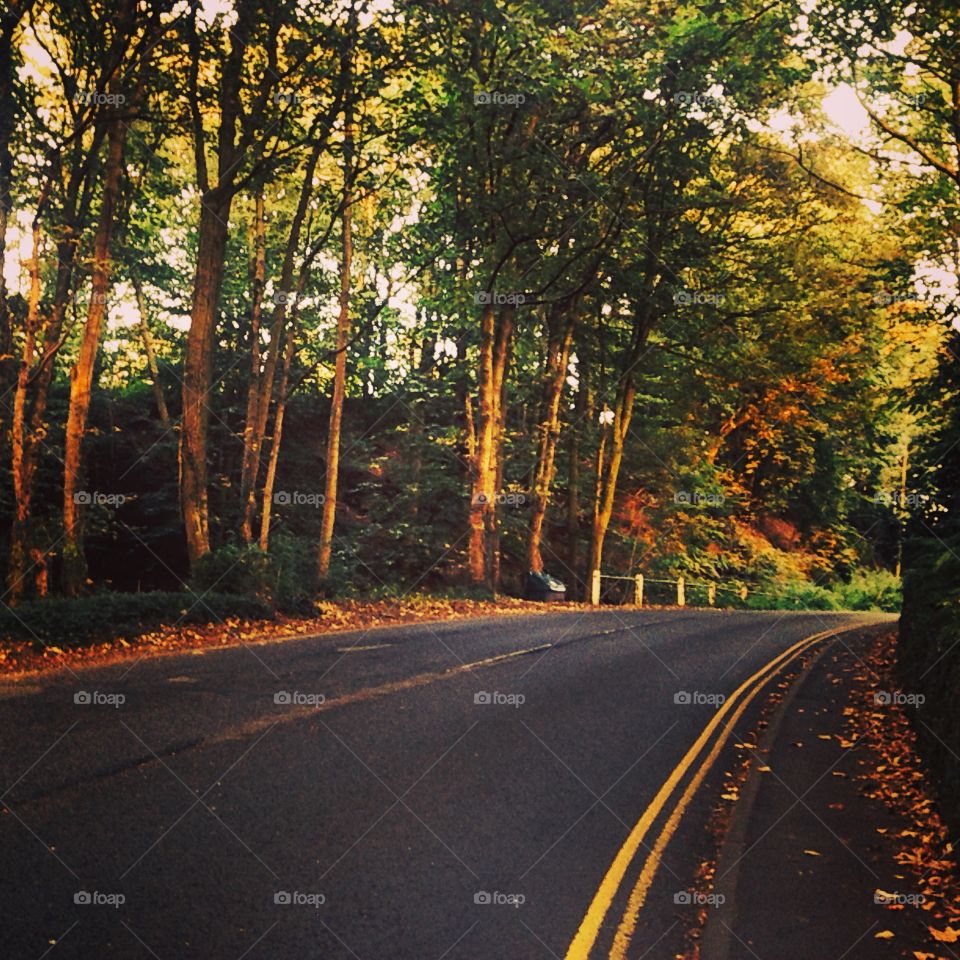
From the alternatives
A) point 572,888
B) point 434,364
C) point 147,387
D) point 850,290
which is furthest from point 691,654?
point 147,387

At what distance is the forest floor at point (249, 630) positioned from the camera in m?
12.5

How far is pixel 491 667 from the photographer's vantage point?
1377 cm

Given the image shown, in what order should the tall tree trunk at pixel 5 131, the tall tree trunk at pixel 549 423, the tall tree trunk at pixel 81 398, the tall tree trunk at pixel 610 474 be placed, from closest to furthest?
the tall tree trunk at pixel 5 131
the tall tree trunk at pixel 81 398
the tall tree trunk at pixel 549 423
the tall tree trunk at pixel 610 474

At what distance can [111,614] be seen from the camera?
14.5m

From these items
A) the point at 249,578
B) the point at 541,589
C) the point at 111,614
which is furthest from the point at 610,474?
the point at 111,614

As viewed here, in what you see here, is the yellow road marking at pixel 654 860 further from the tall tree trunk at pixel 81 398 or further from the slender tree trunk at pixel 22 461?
the slender tree trunk at pixel 22 461

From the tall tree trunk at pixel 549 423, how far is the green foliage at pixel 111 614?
14.0 meters

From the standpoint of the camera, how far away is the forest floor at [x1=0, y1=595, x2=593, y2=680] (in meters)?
12.5

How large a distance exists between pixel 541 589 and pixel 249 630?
13.5 meters

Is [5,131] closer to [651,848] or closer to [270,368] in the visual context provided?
[270,368]

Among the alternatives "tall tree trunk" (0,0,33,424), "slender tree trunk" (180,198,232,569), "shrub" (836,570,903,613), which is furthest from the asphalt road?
"shrub" (836,570,903,613)

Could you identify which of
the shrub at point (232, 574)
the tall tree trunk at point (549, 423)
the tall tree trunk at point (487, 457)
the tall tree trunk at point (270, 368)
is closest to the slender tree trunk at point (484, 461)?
the tall tree trunk at point (487, 457)

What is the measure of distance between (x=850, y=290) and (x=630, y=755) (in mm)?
25131

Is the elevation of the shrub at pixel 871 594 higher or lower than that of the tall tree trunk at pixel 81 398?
lower
